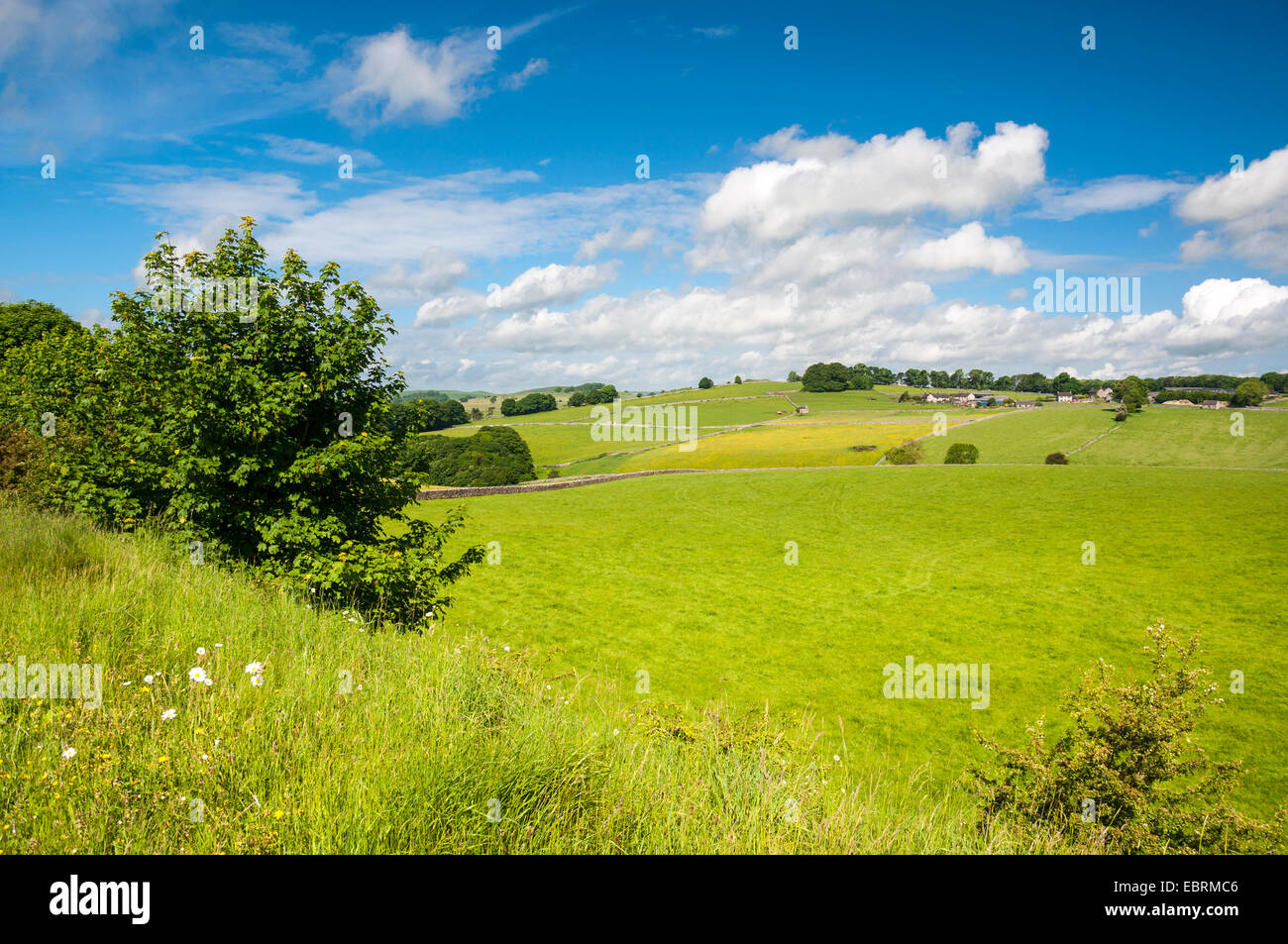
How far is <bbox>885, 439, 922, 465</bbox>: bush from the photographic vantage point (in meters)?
63.4

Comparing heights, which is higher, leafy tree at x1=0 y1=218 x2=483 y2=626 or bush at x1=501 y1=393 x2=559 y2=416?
bush at x1=501 y1=393 x2=559 y2=416

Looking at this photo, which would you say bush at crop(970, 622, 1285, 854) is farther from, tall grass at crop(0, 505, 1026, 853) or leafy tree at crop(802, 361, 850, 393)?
leafy tree at crop(802, 361, 850, 393)

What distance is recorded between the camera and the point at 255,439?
36.7 ft

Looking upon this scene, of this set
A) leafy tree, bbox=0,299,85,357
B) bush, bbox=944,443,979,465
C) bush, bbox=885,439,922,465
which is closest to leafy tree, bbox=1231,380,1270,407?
bush, bbox=944,443,979,465

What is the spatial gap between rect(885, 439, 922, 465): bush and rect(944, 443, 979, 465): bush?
3206 millimetres

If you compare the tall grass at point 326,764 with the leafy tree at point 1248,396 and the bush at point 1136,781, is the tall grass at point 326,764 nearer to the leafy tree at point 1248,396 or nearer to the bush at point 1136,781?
the bush at point 1136,781

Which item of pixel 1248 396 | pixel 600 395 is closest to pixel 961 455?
pixel 1248 396

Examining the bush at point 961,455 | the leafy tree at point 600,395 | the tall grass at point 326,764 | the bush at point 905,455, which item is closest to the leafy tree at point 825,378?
the leafy tree at point 600,395

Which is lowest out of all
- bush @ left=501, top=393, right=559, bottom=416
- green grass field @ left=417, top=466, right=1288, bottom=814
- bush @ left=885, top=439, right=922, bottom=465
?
green grass field @ left=417, top=466, right=1288, bottom=814

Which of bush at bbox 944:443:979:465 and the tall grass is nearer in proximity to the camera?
the tall grass

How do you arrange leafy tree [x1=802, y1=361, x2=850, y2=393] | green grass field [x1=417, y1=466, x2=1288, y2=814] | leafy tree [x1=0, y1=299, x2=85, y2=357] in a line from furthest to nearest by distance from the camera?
leafy tree [x1=802, y1=361, x2=850, y2=393] → leafy tree [x1=0, y1=299, x2=85, y2=357] → green grass field [x1=417, y1=466, x2=1288, y2=814]

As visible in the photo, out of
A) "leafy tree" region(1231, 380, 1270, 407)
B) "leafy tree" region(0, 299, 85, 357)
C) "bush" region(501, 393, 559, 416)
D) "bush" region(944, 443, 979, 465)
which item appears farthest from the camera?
"bush" region(501, 393, 559, 416)

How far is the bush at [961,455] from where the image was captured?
6031 centimetres
